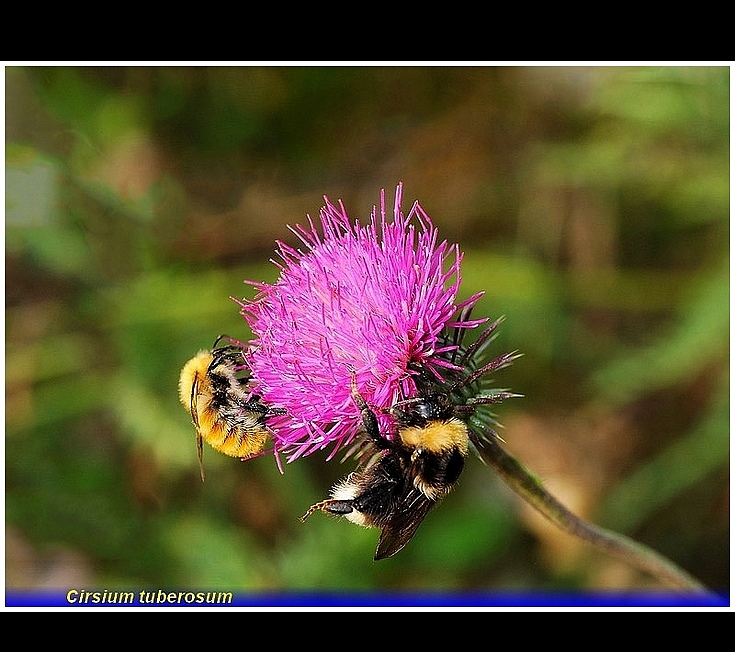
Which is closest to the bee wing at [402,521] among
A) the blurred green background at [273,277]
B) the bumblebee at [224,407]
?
the bumblebee at [224,407]

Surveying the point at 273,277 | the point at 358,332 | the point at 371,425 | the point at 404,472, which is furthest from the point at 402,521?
the point at 273,277

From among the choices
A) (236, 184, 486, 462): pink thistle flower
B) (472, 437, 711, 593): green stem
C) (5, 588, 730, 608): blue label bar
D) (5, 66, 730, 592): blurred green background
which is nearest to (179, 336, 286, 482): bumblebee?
(236, 184, 486, 462): pink thistle flower

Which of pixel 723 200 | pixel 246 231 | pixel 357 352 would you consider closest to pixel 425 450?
pixel 357 352

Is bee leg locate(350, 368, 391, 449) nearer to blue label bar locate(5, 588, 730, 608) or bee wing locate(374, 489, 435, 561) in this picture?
bee wing locate(374, 489, 435, 561)

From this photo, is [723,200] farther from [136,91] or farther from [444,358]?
[136,91]

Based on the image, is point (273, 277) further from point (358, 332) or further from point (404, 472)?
point (404, 472)

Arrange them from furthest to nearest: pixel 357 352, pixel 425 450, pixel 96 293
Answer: pixel 96 293, pixel 357 352, pixel 425 450
